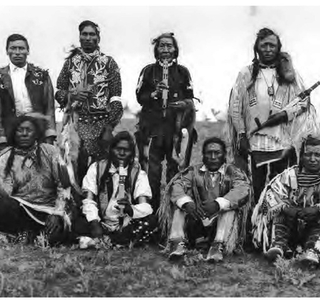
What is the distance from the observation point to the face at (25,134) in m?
6.41

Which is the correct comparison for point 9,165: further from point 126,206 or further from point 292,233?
point 292,233

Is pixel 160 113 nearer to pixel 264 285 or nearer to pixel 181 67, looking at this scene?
pixel 181 67

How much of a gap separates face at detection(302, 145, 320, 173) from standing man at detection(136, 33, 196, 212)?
53.2 inches

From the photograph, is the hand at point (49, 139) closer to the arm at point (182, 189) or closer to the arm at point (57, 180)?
the arm at point (57, 180)

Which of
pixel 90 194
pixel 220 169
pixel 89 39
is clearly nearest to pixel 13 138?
pixel 90 194

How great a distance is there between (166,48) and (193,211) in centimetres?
176

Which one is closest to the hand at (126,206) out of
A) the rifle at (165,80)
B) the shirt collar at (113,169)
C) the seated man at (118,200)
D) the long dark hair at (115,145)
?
the seated man at (118,200)

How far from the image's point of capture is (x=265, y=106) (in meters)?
6.65

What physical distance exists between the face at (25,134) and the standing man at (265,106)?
198 cm

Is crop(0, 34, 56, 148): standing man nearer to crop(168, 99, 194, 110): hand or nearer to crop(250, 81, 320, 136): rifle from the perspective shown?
crop(168, 99, 194, 110): hand

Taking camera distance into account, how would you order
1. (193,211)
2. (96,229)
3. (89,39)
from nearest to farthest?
(193,211) < (96,229) < (89,39)

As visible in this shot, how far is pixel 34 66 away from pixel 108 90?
825mm

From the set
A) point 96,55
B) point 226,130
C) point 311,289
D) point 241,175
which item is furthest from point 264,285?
point 96,55

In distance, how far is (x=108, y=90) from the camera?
22.8 ft
